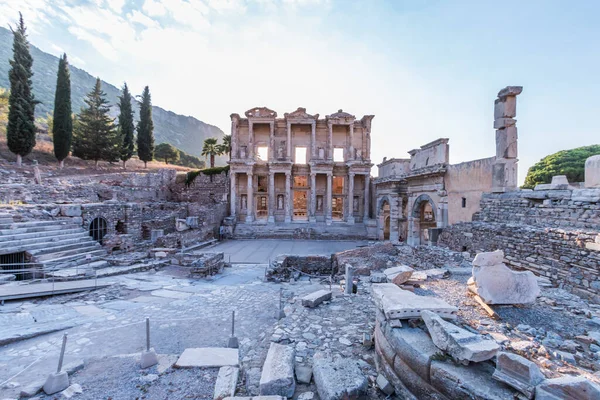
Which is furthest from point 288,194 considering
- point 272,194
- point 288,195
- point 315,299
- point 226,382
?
point 226,382

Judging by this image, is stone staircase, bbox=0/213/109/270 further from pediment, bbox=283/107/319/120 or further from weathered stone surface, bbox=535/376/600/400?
pediment, bbox=283/107/319/120

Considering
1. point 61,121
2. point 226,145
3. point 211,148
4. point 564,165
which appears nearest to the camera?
point 61,121

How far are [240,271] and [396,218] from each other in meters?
11.8

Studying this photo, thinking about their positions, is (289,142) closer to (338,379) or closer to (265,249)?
(265,249)

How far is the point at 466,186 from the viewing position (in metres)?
11.3

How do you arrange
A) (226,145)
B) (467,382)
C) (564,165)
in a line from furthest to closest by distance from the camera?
(226,145) < (564,165) < (467,382)

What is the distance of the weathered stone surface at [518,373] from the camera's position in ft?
7.53

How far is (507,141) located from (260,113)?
22.2m

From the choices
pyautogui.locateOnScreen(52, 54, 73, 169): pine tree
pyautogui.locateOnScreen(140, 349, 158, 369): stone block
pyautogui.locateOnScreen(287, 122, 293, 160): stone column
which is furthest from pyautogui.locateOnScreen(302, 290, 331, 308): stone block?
pyautogui.locateOnScreen(52, 54, 73, 169): pine tree

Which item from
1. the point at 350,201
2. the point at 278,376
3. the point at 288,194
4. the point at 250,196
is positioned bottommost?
the point at 278,376

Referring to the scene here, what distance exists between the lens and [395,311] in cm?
363

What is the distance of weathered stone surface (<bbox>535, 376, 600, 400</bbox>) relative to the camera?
2104 mm

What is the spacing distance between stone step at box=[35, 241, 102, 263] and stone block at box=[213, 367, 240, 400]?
10622 millimetres

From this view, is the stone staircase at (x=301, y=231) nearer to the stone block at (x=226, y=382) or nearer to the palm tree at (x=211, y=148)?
the palm tree at (x=211, y=148)
